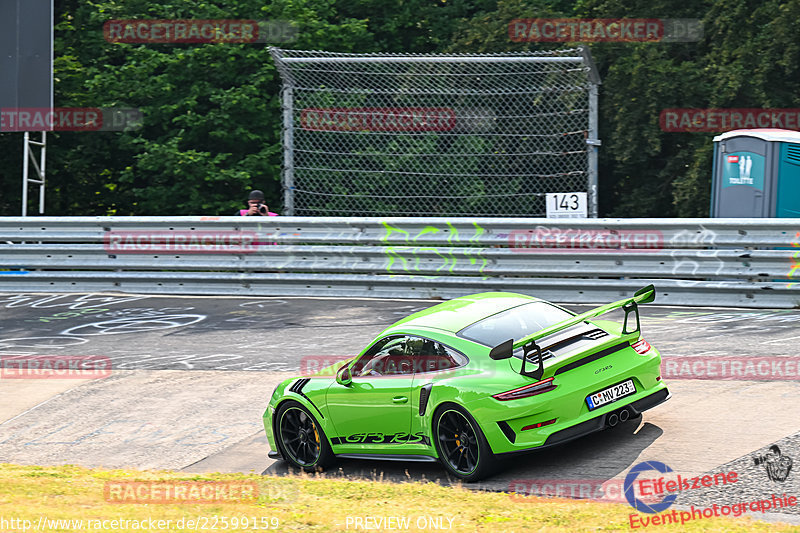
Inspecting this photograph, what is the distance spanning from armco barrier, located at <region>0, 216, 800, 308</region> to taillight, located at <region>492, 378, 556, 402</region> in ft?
21.0

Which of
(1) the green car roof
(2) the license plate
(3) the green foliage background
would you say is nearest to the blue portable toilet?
(3) the green foliage background

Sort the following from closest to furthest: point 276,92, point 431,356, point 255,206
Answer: point 431,356, point 255,206, point 276,92

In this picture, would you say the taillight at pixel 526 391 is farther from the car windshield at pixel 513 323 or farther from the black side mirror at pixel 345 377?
the black side mirror at pixel 345 377

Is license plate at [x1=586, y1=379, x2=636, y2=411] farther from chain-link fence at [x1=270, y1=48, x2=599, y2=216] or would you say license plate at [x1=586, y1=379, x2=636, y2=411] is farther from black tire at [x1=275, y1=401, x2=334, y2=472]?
chain-link fence at [x1=270, y1=48, x2=599, y2=216]

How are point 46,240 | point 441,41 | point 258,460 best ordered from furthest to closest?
point 441,41 → point 46,240 → point 258,460

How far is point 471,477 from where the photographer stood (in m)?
7.46

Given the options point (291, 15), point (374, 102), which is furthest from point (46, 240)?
point (291, 15)

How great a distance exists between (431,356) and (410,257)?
22.6 ft

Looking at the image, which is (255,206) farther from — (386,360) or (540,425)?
(540,425)

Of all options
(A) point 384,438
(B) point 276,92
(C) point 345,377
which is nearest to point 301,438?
(C) point 345,377

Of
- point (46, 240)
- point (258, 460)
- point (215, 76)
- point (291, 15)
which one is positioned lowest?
point (258, 460)

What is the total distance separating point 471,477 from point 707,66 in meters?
14.4

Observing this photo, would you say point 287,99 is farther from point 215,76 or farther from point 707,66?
point 707,66

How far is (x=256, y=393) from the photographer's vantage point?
413 inches
